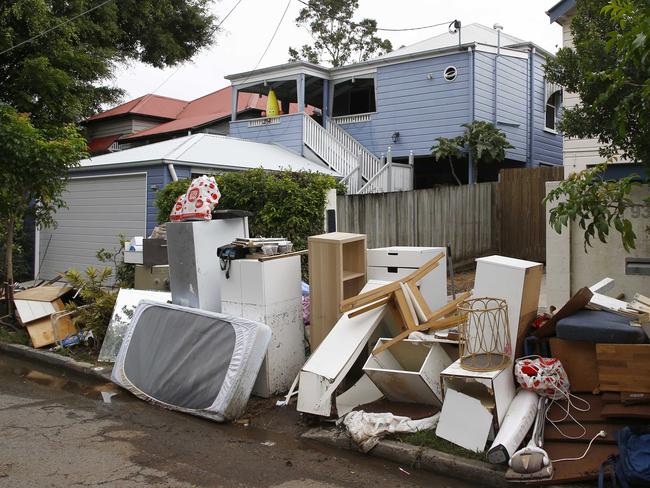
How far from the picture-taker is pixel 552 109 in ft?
61.2

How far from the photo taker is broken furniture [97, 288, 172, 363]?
7566 millimetres

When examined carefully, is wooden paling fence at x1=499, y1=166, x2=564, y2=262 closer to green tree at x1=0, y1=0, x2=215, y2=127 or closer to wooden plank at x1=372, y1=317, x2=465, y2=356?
wooden plank at x1=372, y1=317, x2=465, y2=356

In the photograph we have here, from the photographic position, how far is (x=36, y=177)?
9602mm

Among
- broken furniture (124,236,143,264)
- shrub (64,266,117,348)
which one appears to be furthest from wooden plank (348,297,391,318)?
broken furniture (124,236,143,264)

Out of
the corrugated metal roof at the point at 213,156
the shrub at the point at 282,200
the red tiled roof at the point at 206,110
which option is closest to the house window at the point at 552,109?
the corrugated metal roof at the point at 213,156

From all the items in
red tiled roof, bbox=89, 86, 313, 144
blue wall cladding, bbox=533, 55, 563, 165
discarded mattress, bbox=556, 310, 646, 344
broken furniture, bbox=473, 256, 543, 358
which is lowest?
discarded mattress, bbox=556, 310, 646, 344

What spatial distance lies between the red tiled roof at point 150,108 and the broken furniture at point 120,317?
63.7ft

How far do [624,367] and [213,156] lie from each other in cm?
1003

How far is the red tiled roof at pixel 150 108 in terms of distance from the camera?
26.0 m

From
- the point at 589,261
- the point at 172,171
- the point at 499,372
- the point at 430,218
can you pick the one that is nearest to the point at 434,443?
the point at 499,372

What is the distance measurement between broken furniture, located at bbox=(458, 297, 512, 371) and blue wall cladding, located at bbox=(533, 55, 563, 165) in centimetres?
1389

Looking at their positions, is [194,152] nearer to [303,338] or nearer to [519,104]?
[303,338]

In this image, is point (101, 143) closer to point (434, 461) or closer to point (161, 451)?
point (161, 451)

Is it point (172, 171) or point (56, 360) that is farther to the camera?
point (172, 171)
